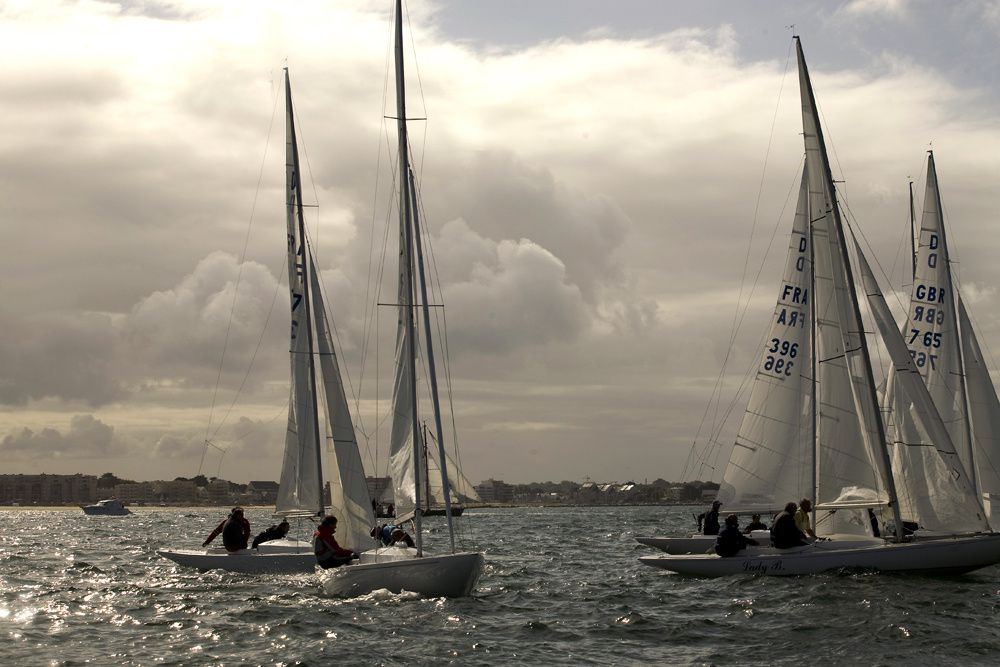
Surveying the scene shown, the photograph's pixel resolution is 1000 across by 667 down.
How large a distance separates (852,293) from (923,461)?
418cm

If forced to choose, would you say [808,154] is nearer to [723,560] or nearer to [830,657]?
[723,560]

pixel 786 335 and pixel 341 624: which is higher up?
pixel 786 335

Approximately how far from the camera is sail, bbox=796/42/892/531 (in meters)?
27.9

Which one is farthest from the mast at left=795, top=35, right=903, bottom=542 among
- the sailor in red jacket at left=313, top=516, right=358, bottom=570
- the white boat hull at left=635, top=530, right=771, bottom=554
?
the sailor in red jacket at left=313, top=516, right=358, bottom=570

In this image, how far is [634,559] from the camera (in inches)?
1512

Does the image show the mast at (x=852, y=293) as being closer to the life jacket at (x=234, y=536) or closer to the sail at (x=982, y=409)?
the sail at (x=982, y=409)

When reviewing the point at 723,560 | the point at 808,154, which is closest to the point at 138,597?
the point at 723,560

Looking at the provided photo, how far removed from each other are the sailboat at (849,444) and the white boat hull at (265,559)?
8315mm

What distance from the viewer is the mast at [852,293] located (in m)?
27.2

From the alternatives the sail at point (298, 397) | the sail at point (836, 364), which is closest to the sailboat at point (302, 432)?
→ the sail at point (298, 397)

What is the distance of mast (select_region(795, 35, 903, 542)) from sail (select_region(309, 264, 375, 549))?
11498mm

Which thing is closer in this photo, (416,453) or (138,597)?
(416,453)

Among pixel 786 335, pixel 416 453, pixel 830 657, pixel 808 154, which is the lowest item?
pixel 830 657

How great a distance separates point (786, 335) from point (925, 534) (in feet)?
19.2
